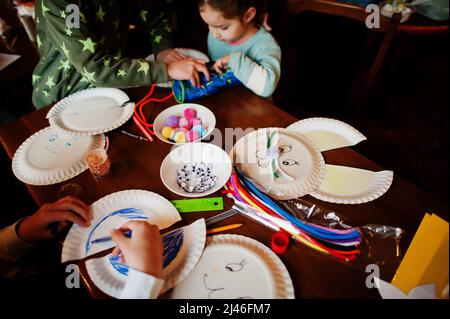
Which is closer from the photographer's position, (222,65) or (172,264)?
(172,264)

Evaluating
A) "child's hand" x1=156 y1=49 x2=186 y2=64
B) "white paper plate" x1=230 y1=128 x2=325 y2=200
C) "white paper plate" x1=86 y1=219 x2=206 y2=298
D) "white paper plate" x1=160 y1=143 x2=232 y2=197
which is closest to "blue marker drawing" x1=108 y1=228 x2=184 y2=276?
"white paper plate" x1=86 y1=219 x2=206 y2=298

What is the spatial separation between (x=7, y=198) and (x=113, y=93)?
84 centimetres

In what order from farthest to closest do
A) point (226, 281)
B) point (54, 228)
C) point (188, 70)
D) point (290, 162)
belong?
point (188, 70) < point (290, 162) < point (54, 228) < point (226, 281)

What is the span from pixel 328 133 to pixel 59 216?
30.6 inches

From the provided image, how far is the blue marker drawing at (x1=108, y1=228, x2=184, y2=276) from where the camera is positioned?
636 mm

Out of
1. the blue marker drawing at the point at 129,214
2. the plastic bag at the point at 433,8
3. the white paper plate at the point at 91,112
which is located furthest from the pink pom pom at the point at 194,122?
the plastic bag at the point at 433,8

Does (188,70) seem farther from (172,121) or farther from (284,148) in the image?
(284,148)

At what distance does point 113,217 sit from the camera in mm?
729

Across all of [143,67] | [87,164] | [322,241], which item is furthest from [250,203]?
[143,67]

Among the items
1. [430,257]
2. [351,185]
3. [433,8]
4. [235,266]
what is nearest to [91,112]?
[235,266]

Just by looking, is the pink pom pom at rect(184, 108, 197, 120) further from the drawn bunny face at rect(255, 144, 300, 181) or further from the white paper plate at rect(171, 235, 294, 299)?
the white paper plate at rect(171, 235, 294, 299)

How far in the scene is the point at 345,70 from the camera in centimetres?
194

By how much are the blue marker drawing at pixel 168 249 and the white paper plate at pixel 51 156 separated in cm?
31

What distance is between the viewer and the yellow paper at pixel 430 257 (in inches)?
17.8
